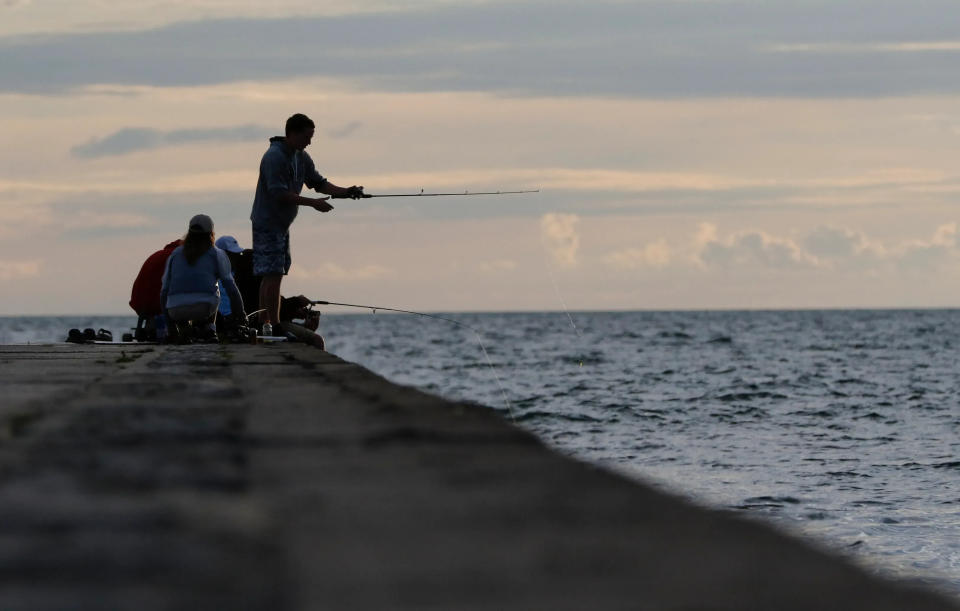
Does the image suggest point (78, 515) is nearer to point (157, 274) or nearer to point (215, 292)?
point (215, 292)

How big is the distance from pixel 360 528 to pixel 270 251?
9.15 meters

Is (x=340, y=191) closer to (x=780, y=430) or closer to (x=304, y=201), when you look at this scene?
(x=304, y=201)

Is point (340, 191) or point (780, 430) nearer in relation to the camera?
point (340, 191)

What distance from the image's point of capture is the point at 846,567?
2043 mm

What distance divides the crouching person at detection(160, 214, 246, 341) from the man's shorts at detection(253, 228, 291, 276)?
0.44 metres

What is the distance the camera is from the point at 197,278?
1096 centimetres

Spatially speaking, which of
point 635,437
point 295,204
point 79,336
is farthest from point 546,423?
point 295,204

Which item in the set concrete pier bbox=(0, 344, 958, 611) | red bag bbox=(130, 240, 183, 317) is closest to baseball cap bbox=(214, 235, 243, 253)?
red bag bbox=(130, 240, 183, 317)

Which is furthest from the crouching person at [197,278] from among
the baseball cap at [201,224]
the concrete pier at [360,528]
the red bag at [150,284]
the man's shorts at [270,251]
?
the concrete pier at [360,528]

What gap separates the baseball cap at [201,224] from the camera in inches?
426

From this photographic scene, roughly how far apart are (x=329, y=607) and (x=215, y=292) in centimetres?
945

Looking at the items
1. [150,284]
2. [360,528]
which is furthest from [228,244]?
[360,528]

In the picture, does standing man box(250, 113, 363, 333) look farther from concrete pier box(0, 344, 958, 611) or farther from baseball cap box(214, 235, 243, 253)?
concrete pier box(0, 344, 958, 611)

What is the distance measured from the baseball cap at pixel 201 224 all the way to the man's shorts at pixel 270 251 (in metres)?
0.54
